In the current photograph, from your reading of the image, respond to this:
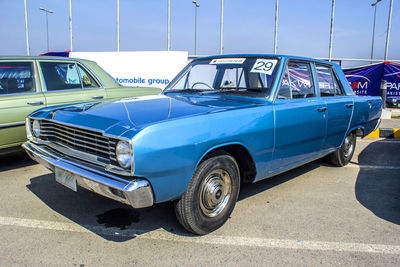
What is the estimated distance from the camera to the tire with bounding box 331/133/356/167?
16.1 ft

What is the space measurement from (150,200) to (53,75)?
3592 millimetres

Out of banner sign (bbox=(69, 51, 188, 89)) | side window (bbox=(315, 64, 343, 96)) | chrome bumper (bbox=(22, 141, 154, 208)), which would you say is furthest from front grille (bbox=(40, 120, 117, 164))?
banner sign (bbox=(69, 51, 188, 89))

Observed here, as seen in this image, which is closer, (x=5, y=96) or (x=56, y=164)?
(x=56, y=164)

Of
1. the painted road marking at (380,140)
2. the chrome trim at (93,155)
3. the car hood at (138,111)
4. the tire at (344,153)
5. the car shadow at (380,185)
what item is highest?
the car hood at (138,111)

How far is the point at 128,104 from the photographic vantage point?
125 inches

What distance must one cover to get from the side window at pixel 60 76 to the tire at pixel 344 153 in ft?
13.7

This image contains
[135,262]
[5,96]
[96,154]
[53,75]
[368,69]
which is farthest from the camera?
[368,69]

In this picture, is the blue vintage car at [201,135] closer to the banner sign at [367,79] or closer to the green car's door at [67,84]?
the green car's door at [67,84]

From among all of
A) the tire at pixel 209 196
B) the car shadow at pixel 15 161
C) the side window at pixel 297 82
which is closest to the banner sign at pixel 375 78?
the side window at pixel 297 82

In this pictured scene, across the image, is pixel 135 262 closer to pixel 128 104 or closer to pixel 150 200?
pixel 150 200

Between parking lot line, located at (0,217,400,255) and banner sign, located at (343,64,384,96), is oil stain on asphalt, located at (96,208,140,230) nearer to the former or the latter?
parking lot line, located at (0,217,400,255)

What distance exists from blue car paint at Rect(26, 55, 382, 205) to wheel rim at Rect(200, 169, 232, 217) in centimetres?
30

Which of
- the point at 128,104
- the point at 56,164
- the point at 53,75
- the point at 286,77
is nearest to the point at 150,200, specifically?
the point at 56,164

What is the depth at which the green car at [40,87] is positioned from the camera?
4344mm
